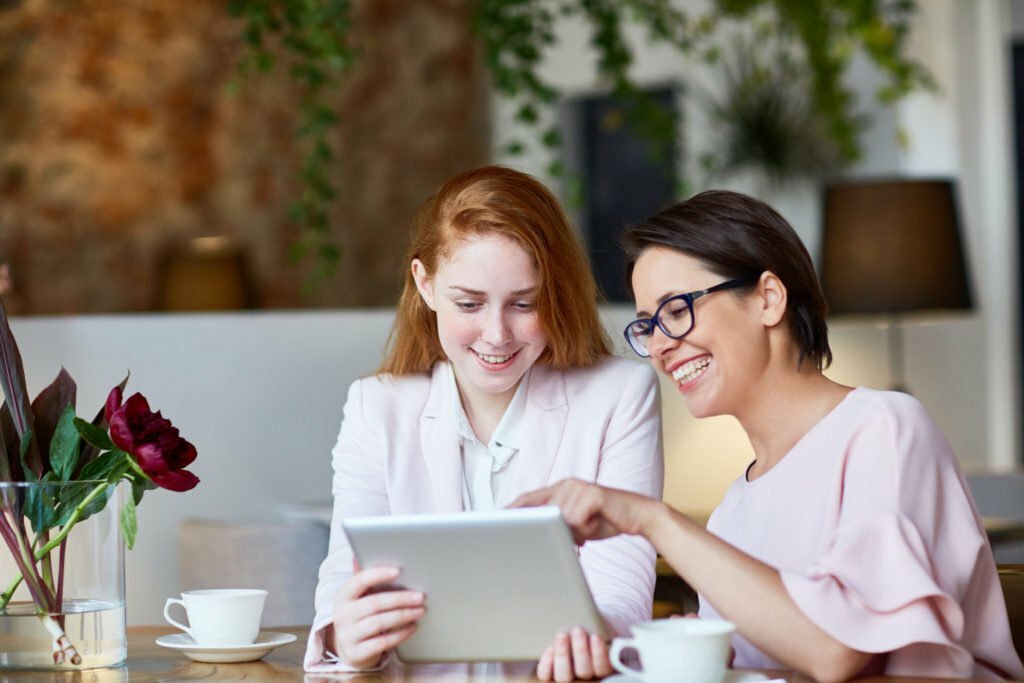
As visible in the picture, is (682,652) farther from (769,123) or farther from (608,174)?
(608,174)

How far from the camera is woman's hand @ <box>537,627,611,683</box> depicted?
1.42m

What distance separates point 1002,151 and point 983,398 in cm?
94

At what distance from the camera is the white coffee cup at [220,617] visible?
1.63 meters

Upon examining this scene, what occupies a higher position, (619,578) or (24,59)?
(24,59)

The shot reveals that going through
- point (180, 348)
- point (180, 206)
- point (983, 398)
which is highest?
point (180, 206)

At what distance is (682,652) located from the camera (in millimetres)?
1288

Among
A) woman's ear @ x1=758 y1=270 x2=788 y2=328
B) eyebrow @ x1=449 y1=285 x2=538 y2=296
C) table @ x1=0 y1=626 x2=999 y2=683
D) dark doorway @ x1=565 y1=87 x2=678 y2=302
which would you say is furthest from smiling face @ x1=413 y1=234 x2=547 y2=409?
dark doorway @ x1=565 y1=87 x2=678 y2=302

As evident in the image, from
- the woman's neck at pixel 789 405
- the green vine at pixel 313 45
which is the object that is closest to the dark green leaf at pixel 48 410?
the woman's neck at pixel 789 405

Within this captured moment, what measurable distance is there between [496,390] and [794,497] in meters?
0.48

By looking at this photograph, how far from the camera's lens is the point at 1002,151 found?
5.43 meters

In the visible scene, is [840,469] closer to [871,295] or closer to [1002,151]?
[871,295]

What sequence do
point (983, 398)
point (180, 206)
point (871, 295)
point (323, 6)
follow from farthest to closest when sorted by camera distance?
point (180, 206), point (983, 398), point (871, 295), point (323, 6)

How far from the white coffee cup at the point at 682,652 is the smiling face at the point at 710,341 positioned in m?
0.37

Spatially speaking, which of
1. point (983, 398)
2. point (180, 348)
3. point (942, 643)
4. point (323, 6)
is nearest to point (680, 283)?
point (942, 643)
